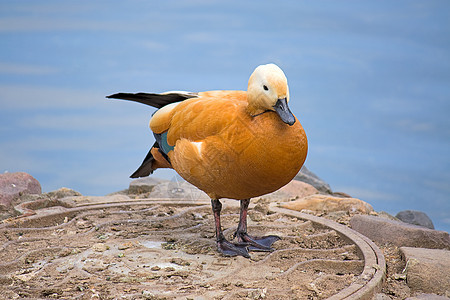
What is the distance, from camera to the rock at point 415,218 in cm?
583

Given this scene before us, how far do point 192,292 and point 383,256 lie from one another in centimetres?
141

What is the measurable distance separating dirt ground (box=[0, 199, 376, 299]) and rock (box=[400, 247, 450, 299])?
6.9 inches

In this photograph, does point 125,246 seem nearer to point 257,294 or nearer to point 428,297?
point 257,294

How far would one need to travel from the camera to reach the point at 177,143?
12.5ft

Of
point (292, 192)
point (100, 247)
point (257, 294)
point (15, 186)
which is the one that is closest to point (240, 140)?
point (257, 294)

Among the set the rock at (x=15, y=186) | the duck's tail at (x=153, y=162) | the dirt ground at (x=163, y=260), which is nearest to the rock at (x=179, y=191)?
the dirt ground at (x=163, y=260)

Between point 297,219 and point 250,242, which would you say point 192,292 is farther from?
point 297,219

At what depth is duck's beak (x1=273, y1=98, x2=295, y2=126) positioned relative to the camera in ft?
10.7

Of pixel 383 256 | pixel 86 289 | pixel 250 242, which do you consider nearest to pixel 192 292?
pixel 86 289

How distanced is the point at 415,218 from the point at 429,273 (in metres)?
2.38

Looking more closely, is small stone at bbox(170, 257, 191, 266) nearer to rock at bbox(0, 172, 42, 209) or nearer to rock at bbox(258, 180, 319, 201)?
rock at bbox(258, 180, 319, 201)

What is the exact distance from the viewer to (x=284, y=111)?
3318mm

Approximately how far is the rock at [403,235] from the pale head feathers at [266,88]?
169 centimetres

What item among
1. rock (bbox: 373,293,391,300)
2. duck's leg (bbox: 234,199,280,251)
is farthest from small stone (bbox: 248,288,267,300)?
duck's leg (bbox: 234,199,280,251)
